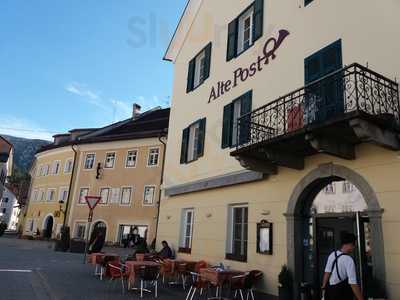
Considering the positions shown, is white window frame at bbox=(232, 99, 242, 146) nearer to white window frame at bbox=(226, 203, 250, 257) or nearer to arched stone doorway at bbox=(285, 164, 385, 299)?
white window frame at bbox=(226, 203, 250, 257)

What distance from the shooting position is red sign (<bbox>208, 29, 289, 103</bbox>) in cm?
1083

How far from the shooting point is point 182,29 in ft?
57.3

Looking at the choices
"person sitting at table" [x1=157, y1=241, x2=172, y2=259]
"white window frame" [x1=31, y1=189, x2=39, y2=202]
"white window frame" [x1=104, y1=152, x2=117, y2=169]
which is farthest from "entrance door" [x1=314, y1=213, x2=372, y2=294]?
"white window frame" [x1=31, y1=189, x2=39, y2=202]

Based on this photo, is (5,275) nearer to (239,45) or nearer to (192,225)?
(192,225)

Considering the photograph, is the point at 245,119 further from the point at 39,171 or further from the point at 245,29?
the point at 39,171

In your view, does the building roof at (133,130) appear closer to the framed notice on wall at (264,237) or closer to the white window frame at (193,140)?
the white window frame at (193,140)

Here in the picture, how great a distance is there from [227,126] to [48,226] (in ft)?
102

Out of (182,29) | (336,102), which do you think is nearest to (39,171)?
(182,29)

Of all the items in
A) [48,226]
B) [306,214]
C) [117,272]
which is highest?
[48,226]

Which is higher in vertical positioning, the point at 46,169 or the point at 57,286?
the point at 46,169

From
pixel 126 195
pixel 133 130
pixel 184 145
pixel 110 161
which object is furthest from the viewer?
pixel 133 130

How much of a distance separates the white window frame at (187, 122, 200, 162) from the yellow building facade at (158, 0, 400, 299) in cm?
4

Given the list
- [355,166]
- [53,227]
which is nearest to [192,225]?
[355,166]

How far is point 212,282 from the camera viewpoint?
8758 mm
